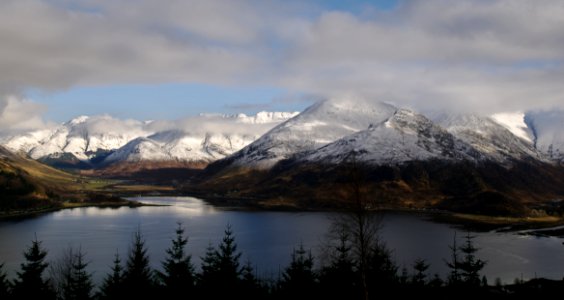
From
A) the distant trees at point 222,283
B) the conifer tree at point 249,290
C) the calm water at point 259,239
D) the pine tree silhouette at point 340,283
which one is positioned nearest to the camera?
the distant trees at point 222,283

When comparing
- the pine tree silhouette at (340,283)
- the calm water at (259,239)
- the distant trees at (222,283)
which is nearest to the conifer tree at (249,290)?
the distant trees at (222,283)

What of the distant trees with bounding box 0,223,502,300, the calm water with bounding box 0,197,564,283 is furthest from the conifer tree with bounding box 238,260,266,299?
the calm water with bounding box 0,197,564,283

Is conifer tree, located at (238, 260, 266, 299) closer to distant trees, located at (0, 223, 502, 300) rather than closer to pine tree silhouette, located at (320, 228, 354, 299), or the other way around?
distant trees, located at (0, 223, 502, 300)

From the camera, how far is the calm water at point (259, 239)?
99.4 m

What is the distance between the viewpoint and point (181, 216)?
185 m

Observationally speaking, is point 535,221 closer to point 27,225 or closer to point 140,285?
point 27,225

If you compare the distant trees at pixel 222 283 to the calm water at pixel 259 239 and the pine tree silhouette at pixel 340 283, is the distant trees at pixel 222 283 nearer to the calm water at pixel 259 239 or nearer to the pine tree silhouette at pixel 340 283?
the pine tree silhouette at pixel 340 283

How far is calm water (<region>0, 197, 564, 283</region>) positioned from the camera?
326 ft

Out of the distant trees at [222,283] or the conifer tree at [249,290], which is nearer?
the distant trees at [222,283]

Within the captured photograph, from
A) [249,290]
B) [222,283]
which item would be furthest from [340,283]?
[222,283]

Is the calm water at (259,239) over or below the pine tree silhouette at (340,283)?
below

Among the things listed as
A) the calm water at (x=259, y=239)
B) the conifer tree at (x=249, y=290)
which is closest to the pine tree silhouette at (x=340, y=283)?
the conifer tree at (x=249, y=290)

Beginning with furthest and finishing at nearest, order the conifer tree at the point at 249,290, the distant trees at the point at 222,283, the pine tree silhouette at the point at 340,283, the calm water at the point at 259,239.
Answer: the calm water at the point at 259,239 < the pine tree silhouette at the point at 340,283 < the conifer tree at the point at 249,290 < the distant trees at the point at 222,283

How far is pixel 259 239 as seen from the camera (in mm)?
128500
